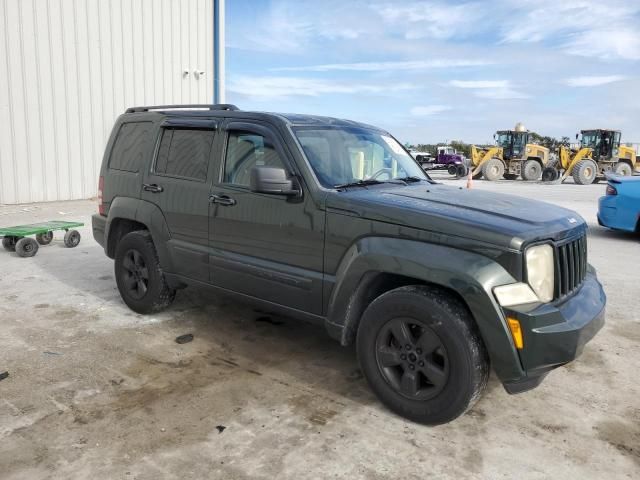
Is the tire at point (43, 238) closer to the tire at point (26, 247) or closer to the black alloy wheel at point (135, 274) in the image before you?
the tire at point (26, 247)

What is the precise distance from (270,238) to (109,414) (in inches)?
60.5

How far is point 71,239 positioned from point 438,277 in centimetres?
677

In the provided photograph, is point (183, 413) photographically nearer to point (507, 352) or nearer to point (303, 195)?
point (303, 195)

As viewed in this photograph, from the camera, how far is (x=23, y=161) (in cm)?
1282

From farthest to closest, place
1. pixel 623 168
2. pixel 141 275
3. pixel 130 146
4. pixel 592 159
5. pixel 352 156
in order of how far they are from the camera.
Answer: pixel 623 168 < pixel 592 159 < pixel 130 146 < pixel 141 275 < pixel 352 156

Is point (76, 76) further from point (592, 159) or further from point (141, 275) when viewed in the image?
point (592, 159)

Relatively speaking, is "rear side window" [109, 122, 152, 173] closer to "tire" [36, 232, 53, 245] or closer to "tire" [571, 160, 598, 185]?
"tire" [36, 232, 53, 245]

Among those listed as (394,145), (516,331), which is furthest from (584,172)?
(516,331)

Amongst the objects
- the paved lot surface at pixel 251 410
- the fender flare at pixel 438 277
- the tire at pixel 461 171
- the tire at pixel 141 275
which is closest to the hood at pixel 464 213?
the fender flare at pixel 438 277

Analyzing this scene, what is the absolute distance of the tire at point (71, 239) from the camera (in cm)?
809

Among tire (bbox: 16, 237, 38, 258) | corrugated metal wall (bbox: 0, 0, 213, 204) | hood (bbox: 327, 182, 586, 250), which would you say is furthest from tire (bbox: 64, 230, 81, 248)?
hood (bbox: 327, 182, 586, 250)

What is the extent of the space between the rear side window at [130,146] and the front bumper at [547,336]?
12.0 ft

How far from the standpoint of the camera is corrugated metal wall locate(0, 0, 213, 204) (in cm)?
1250

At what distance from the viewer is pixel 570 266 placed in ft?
10.8
